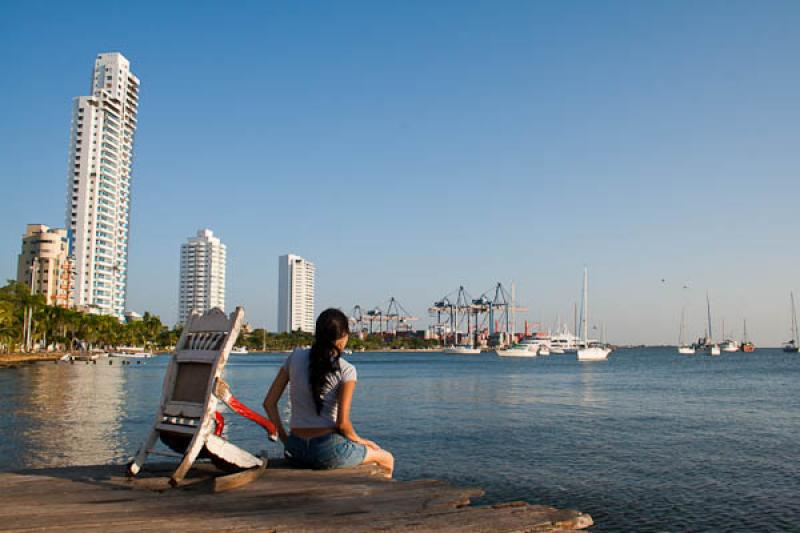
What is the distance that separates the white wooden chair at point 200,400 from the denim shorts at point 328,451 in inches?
16.6

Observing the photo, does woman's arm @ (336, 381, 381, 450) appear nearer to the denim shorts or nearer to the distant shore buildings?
the denim shorts

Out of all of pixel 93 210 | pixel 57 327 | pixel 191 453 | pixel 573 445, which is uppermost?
pixel 93 210

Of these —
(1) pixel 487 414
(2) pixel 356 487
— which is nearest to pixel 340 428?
(2) pixel 356 487

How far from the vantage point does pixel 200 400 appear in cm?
758

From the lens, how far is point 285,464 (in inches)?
328

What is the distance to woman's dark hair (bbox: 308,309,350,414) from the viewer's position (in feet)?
24.9

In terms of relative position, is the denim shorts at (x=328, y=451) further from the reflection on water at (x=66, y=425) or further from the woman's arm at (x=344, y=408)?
the reflection on water at (x=66, y=425)

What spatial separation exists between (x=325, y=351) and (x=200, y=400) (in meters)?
1.48

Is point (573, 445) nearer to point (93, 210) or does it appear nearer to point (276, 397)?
point (276, 397)

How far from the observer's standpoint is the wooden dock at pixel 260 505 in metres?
5.86

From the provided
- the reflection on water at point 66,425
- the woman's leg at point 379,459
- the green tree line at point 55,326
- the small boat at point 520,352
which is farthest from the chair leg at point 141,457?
the small boat at point 520,352

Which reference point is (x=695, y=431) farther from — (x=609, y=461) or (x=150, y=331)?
(x=150, y=331)

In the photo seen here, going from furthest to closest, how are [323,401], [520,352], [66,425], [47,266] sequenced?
[520,352] → [47,266] → [66,425] → [323,401]

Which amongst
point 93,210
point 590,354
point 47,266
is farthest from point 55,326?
point 590,354
